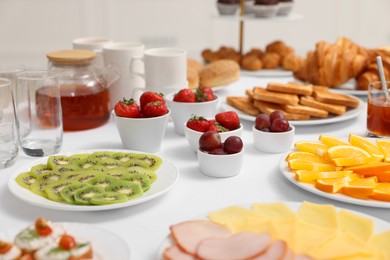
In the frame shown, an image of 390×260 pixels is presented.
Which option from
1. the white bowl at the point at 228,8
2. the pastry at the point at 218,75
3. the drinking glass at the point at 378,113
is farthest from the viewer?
the white bowl at the point at 228,8

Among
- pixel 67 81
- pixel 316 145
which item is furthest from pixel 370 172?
pixel 67 81

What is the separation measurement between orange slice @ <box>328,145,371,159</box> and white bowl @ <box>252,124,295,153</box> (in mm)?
155

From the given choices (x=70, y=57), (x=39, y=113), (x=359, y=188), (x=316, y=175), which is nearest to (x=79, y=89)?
(x=70, y=57)

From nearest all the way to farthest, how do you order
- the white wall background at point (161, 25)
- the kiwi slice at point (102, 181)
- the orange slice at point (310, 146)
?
1. the kiwi slice at point (102, 181)
2. the orange slice at point (310, 146)
3. the white wall background at point (161, 25)

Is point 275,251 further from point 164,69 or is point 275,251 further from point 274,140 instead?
point 164,69

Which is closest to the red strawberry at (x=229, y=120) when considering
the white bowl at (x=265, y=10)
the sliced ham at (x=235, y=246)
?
the sliced ham at (x=235, y=246)

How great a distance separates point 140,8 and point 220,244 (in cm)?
366

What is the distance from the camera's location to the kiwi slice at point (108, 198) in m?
1.15

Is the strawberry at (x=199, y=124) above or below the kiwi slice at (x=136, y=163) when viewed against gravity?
above

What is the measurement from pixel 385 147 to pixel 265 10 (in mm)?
1248

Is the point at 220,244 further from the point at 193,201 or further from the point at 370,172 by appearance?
the point at 370,172

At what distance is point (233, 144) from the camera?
4.47 ft

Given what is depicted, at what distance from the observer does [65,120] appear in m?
1.71

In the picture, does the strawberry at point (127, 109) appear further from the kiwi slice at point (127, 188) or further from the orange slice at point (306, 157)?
the orange slice at point (306, 157)
